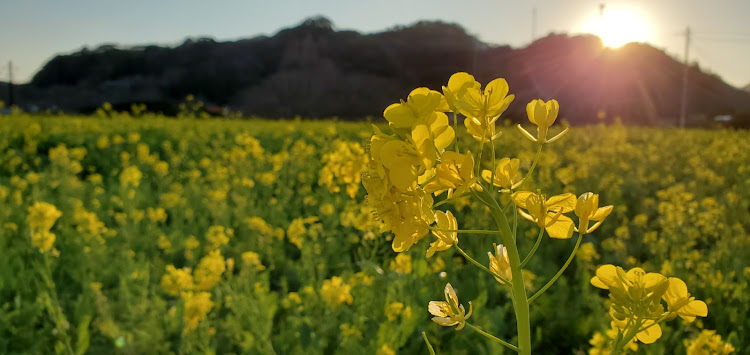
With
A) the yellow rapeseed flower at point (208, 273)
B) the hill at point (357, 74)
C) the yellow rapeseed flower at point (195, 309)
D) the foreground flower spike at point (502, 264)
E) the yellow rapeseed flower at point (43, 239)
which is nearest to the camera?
the foreground flower spike at point (502, 264)

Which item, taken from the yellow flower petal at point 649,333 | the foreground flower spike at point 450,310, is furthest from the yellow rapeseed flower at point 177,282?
the yellow flower petal at point 649,333

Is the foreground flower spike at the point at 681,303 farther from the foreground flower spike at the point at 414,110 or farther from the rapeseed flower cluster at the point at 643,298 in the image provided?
the foreground flower spike at the point at 414,110

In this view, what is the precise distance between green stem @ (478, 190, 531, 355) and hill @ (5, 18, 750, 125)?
5288 cm

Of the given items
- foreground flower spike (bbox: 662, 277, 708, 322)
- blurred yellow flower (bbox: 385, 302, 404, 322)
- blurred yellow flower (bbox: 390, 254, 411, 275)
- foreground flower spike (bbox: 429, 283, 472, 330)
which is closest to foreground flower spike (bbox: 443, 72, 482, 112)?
foreground flower spike (bbox: 429, 283, 472, 330)

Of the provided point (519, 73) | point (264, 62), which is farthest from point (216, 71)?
point (519, 73)

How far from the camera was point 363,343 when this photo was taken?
2.03 m

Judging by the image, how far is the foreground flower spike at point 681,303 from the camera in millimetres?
637

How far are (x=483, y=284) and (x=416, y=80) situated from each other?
60648 millimetres

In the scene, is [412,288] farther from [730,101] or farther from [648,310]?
[730,101]

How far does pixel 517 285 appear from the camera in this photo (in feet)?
1.94

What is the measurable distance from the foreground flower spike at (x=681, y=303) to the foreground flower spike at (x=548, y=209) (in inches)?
6.0

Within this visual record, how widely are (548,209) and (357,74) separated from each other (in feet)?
208

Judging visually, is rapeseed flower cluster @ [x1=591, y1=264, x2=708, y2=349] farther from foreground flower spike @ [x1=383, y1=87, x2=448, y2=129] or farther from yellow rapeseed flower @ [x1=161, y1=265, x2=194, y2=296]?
yellow rapeseed flower @ [x1=161, y1=265, x2=194, y2=296]

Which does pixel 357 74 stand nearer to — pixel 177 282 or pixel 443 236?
pixel 177 282
